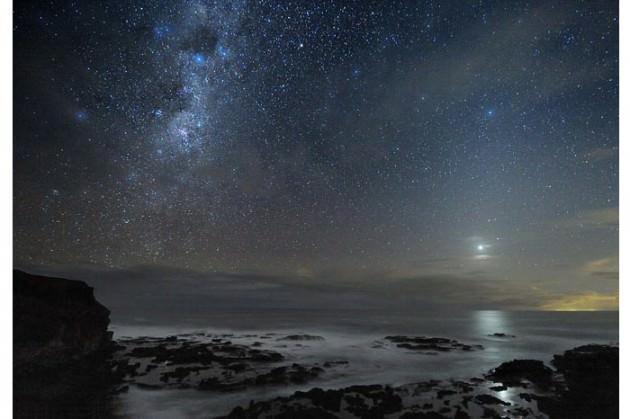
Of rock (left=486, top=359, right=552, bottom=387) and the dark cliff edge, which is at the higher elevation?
the dark cliff edge

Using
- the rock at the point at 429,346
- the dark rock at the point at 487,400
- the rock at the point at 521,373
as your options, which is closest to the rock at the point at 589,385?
the rock at the point at 521,373

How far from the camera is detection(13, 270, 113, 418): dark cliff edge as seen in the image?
5.18 meters

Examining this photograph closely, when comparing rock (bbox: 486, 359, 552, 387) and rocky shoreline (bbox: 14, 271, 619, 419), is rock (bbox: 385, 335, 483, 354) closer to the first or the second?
rocky shoreline (bbox: 14, 271, 619, 419)

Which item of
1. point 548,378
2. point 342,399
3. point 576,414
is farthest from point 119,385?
point 548,378

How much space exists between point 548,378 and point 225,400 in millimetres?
5571

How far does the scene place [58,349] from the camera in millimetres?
6891

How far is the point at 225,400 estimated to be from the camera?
5.77 metres
